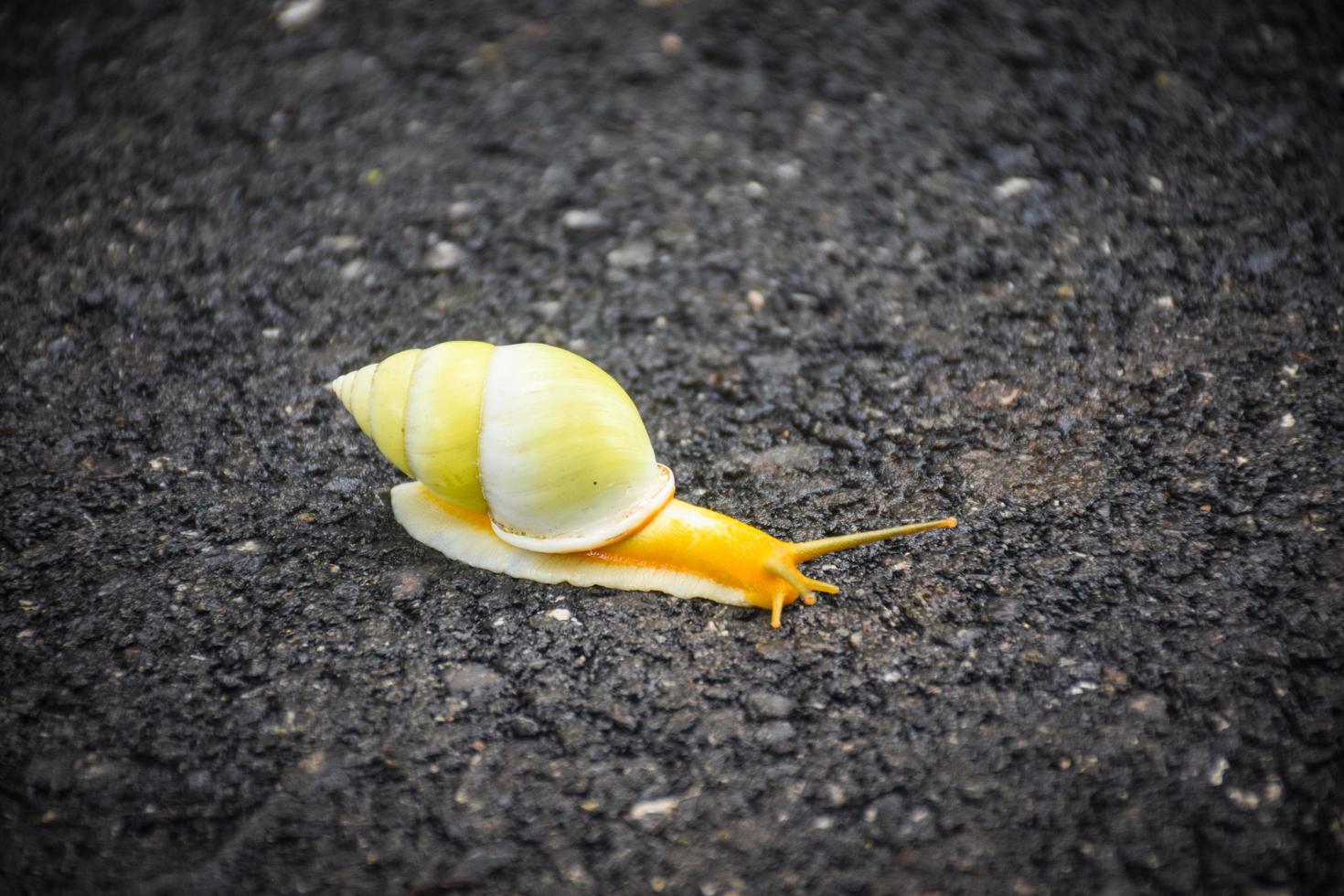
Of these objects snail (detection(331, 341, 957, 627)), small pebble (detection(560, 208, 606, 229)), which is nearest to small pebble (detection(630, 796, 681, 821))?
snail (detection(331, 341, 957, 627))

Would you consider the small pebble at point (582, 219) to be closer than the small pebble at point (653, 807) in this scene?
No

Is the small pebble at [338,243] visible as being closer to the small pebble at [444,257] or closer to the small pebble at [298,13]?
the small pebble at [444,257]

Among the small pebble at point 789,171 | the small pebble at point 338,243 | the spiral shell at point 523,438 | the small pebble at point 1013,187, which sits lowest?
the small pebble at point 1013,187

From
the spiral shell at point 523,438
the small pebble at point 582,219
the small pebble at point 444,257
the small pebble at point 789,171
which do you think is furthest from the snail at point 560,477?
the small pebble at point 789,171

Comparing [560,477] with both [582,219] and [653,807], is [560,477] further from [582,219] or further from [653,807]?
[582,219]

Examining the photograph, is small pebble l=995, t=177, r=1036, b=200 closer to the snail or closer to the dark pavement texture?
the dark pavement texture

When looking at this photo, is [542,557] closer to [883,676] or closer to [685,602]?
[685,602]

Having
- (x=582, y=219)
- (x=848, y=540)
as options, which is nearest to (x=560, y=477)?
(x=848, y=540)
